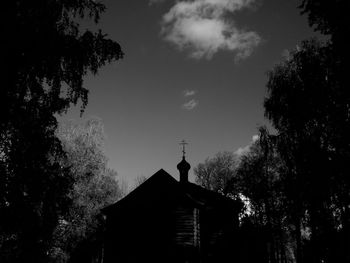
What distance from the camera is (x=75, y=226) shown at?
25.1 metres

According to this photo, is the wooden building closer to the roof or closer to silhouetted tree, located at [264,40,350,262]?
the roof

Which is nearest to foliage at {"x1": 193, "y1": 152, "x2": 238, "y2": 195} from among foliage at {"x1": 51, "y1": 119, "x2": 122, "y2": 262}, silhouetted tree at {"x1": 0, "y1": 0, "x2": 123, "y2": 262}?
foliage at {"x1": 51, "y1": 119, "x2": 122, "y2": 262}

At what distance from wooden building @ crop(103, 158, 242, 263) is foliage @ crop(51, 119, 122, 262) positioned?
4.15 meters

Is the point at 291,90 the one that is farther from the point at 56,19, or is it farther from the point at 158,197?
the point at 56,19

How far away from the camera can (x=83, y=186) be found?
25828 mm

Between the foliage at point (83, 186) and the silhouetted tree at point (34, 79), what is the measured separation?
39.1 feet

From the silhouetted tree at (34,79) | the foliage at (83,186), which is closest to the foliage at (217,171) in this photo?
the foliage at (83,186)

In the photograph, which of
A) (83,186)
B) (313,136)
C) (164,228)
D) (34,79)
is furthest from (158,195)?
(34,79)

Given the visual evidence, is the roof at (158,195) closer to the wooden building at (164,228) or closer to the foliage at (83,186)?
the wooden building at (164,228)

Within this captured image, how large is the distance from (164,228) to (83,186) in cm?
916

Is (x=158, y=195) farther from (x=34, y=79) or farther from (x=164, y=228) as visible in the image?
(x=34, y=79)

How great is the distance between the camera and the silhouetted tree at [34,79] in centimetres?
962

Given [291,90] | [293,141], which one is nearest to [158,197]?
[293,141]

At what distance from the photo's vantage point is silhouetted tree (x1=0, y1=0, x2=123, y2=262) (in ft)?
31.6
